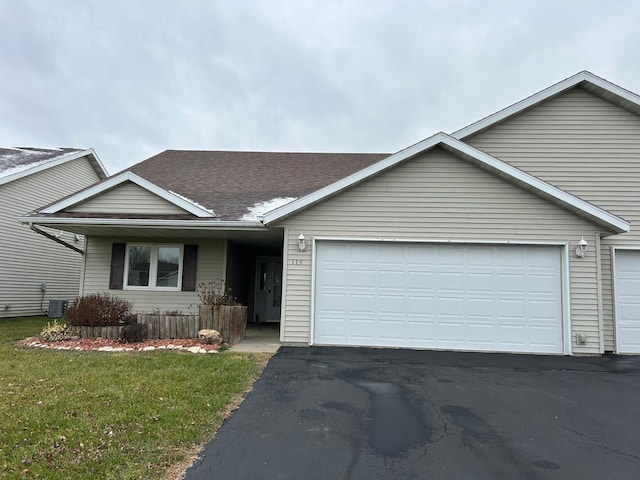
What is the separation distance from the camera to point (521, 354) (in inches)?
Answer: 317

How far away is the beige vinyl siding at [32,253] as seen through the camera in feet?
43.0

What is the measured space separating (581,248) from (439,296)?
2.99 m

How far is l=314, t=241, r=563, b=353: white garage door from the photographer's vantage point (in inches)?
322

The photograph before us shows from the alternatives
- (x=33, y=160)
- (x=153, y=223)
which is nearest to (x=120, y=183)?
(x=153, y=223)

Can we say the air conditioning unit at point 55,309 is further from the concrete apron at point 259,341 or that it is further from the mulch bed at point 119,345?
the concrete apron at point 259,341

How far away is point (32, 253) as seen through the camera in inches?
557

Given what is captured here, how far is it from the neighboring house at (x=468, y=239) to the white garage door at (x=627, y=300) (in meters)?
0.03

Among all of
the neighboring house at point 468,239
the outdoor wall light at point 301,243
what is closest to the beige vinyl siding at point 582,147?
the neighboring house at point 468,239

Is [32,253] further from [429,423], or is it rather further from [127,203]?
[429,423]

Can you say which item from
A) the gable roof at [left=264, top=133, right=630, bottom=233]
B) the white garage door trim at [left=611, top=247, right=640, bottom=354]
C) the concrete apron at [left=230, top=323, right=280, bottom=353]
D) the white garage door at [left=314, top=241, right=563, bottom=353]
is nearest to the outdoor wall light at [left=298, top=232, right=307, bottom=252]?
the white garage door at [left=314, top=241, right=563, bottom=353]

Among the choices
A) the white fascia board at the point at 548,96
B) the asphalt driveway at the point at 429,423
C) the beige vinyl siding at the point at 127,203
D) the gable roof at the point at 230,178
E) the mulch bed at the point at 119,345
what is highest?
the white fascia board at the point at 548,96

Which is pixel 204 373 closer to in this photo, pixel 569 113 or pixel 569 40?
pixel 569 113

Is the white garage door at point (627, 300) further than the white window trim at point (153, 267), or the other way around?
the white window trim at point (153, 267)

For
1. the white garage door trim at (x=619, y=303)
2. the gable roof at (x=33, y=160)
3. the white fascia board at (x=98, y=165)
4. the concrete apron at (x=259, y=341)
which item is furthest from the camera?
the white fascia board at (x=98, y=165)
